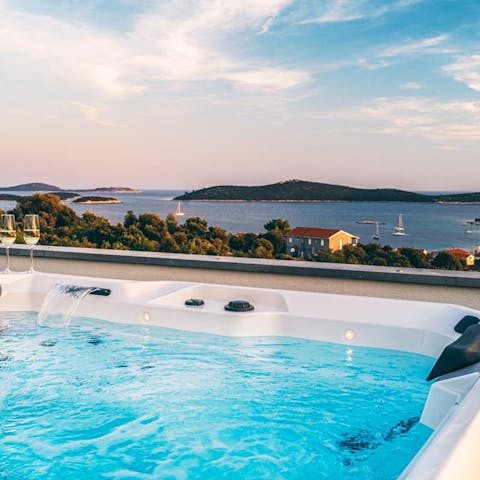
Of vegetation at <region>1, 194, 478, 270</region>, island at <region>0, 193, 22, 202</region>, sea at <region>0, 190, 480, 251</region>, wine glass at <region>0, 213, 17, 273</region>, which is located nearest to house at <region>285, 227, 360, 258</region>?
vegetation at <region>1, 194, 478, 270</region>

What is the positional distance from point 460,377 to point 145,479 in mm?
914

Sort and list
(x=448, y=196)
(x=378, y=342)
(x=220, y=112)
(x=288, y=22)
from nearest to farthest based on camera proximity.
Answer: (x=378, y=342) < (x=288, y=22) < (x=448, y=196) < (x=220, y=112)

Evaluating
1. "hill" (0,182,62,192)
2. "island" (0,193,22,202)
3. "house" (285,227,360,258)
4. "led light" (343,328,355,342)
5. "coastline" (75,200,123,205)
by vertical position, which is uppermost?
"hill" (0,182,62,192)

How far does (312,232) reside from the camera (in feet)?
21.7

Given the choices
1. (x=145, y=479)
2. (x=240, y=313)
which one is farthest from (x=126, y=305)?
(x=145, y=479)

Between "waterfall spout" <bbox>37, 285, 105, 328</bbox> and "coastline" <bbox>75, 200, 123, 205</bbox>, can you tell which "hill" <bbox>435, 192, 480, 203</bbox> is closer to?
"coastline" <bbox>75, 200, 123, 205</bbox>

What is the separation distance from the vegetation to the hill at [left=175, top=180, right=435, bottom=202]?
143cm

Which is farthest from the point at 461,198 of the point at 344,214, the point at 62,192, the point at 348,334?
the point at 348,334

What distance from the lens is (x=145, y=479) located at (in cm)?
147

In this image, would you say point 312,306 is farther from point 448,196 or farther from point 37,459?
point 448,196

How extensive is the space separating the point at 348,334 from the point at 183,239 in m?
3.71

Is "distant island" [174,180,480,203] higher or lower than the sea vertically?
higher

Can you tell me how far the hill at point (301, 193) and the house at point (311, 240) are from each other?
135cm

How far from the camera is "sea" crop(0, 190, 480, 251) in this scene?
7000mm
